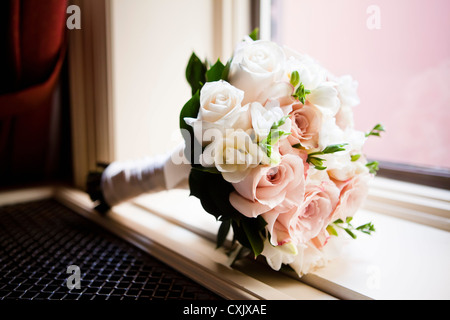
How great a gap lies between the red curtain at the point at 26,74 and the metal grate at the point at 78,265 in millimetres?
331

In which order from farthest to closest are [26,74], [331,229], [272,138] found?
[26,74] → [331,229] → [272,138]

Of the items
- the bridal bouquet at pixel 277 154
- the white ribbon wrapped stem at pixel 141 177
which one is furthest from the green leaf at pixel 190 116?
the white ribbon wrapped stem at pixel 141 177

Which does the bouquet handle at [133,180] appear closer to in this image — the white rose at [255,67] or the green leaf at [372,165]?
the white rose at [255,67]

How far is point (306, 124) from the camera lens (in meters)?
0.54

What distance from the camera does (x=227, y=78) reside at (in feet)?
1.86

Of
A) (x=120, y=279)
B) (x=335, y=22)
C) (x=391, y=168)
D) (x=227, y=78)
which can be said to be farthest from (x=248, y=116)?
(x=335, y=22)

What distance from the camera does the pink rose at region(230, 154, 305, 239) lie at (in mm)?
482

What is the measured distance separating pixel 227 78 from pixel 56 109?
84cm

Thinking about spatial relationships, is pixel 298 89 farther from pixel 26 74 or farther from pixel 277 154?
pixel 26 74

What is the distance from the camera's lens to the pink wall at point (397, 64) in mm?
828

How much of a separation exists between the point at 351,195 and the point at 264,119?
0.22 m

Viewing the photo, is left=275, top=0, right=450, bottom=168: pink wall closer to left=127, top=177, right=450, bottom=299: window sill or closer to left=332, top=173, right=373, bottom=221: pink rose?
left=127, top=177, right=450, bottom=299: window sill

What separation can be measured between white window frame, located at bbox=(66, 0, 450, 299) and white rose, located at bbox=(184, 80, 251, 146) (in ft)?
0.79

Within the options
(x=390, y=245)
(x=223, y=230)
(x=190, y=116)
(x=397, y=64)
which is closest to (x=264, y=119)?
(x=190, y=116)
